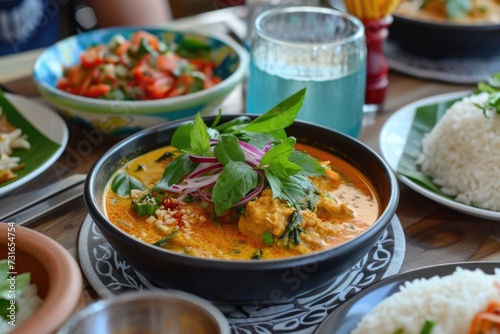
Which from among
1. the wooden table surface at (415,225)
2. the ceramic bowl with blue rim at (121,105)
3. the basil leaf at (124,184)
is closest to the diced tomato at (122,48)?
the ceramic bowl with blue rim at (121,105)

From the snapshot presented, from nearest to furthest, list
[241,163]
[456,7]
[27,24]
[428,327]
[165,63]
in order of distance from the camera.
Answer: [428,327], [241,163], [165,63], [456,7], [27,24]

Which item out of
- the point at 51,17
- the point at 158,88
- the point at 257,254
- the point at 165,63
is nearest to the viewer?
the point at 257,254

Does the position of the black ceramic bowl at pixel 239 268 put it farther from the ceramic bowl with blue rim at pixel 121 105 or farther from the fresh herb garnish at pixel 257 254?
the ceramic bowl with blue rim at pixel 121 105

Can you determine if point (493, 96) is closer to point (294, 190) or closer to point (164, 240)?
point (294, 190)

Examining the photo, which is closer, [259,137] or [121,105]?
[259,137]

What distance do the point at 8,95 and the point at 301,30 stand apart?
1.13m

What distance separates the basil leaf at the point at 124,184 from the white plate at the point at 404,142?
83cm

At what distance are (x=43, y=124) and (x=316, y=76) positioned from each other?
976 mm

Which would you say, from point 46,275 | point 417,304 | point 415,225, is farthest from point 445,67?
point 46,275

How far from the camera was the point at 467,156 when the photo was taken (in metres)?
2.09

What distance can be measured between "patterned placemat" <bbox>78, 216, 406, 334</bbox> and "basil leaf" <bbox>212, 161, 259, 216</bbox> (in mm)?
242

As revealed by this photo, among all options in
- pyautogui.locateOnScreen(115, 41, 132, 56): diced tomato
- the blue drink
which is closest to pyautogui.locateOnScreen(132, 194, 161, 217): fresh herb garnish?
the blue drink

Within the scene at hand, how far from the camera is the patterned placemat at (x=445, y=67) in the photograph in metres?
2.88

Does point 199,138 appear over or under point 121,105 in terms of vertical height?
over
